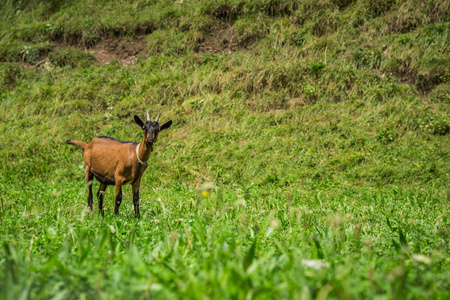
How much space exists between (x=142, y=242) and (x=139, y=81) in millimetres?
12399

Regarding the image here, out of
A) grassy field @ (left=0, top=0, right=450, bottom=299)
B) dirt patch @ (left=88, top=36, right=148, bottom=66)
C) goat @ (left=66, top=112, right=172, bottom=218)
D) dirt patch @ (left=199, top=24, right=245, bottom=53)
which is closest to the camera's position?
grassy field @ (left=0, top=0, right=450, bottom=299)

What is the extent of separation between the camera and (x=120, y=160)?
6.51 m

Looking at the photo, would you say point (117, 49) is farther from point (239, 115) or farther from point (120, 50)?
point (239, 115)

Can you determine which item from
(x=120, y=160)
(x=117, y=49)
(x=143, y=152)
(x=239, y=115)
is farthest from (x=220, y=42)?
(x=143, y=152)

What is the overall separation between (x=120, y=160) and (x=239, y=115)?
7.01 m

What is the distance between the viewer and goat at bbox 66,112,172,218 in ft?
20.2

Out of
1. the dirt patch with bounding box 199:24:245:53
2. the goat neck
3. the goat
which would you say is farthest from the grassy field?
the goat neck

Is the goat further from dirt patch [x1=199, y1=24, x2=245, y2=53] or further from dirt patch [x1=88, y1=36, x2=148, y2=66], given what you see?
dirt patch [x1=88, y1=36, x2=148, y2=66]

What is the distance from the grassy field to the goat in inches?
23.7

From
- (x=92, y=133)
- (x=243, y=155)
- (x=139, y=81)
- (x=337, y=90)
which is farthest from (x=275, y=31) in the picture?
(x=92, y=133)

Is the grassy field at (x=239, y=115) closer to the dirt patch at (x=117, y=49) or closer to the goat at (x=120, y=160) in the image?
the dirt patch at (x=117, y=49)

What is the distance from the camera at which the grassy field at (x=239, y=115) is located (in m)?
4.91

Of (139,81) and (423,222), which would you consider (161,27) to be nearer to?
(139,81)

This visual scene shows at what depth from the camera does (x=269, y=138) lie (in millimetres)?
11664
